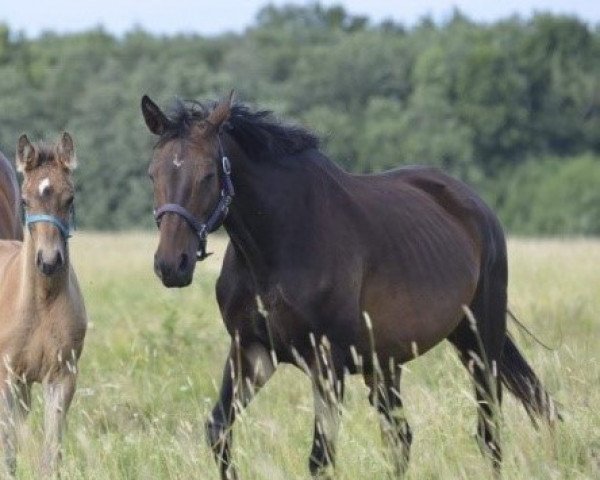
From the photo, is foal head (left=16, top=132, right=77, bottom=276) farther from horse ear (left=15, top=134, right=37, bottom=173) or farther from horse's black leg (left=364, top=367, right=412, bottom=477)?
horse's black leg (left=364, top=367, right=412, bottom=477)

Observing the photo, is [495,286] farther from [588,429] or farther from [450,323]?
[588,429]

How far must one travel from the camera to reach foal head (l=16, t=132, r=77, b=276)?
6.20 meters

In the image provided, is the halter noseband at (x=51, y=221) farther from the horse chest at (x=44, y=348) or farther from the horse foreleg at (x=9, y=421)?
the horse foreleg at (x=9, y=421)

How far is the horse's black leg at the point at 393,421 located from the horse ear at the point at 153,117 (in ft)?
4.21

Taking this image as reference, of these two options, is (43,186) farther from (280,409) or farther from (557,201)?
(557,201)

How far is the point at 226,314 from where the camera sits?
20.2ft

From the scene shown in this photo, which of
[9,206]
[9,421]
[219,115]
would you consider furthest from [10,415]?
[9,206]

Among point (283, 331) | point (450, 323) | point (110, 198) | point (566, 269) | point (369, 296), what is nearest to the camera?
point (283, 331)

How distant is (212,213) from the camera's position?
586 centimetres

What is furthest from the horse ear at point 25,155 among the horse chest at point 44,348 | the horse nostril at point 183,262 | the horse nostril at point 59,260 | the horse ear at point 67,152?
the horse nostril at point 183,262

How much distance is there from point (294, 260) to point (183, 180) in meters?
0.61

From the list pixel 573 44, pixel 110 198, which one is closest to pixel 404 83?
pixel 573 44

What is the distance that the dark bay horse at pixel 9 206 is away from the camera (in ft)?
29.6

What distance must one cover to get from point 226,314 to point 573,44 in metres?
53.4
